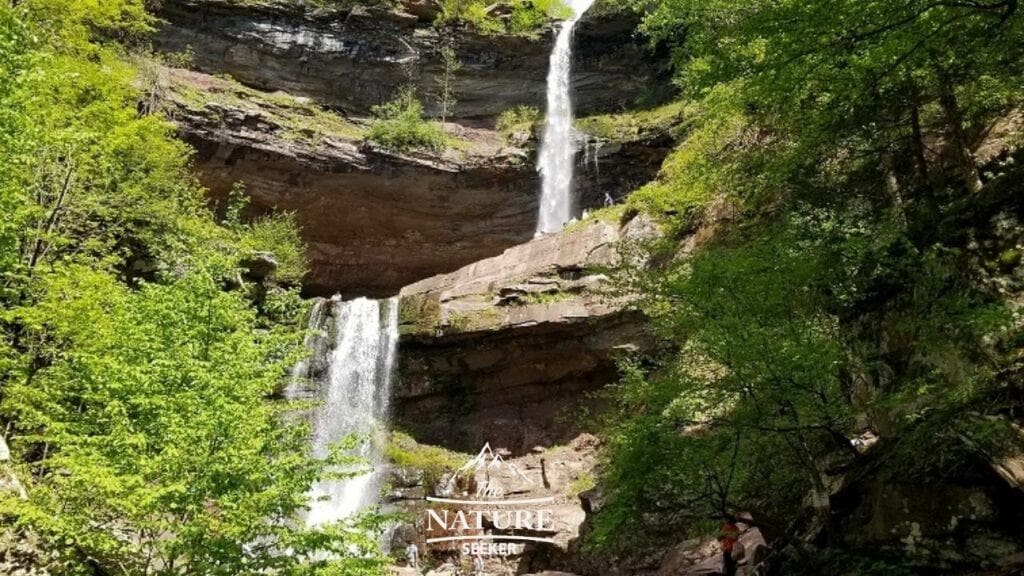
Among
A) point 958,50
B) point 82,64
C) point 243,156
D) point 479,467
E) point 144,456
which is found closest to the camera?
point 144,456

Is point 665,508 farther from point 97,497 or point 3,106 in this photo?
point 3,106

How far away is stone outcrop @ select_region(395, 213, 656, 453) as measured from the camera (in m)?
22.7

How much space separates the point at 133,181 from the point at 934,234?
1650cm

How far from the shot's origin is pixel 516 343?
23625mm

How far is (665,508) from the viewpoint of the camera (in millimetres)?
9641

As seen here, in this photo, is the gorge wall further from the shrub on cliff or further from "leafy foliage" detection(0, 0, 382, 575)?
"leafy foliage" detection(0, 0, 382, 575)

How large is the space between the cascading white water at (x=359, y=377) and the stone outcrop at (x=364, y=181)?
7403mm

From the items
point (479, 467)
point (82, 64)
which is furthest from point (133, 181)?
point (479, 467)

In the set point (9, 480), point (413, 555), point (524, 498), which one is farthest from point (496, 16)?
point (9, 480)

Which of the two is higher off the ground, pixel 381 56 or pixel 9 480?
pixel 381 56

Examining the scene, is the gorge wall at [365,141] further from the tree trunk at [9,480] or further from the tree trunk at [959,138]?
the tree trunk at [9,480]

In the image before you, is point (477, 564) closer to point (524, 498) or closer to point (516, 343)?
point (524, 498)

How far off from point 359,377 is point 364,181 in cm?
1036

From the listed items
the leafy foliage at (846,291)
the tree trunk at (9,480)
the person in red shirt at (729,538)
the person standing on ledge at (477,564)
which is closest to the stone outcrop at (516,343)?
the person standing on ledge at (477,564)
